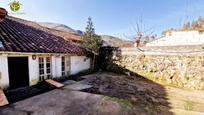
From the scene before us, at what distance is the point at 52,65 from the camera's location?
36.8 feet

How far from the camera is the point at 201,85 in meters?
11.8

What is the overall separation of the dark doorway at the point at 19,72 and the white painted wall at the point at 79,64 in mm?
4562

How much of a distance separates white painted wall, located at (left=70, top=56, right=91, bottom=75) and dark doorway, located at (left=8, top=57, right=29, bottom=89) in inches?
180

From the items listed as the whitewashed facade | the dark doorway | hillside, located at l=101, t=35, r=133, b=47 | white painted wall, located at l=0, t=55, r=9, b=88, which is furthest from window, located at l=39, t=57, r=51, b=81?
hillside, located at l=101, t=35, r=133, b=47

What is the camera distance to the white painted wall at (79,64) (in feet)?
45.5

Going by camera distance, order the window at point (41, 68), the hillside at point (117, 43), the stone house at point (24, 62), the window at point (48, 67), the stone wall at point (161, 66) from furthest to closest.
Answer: the hillside at point (117, 43), the stone wall at point (161, 66), the window at point (48, 67), the window at point (41, 68), the stone house at point (24, 62)

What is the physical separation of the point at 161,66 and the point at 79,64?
7.44 m

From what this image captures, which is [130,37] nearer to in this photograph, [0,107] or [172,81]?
[172,81]

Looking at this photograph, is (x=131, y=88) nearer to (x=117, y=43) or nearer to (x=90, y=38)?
(x=90, y=38)

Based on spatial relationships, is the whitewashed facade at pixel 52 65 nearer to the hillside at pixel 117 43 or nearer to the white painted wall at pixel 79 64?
the white painted wall at pixel 79 64

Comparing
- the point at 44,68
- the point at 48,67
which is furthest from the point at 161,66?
the point at 44,68

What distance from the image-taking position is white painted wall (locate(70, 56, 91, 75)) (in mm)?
13866

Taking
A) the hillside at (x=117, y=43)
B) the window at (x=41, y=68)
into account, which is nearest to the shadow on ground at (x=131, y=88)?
the window at (x=41, y=68)

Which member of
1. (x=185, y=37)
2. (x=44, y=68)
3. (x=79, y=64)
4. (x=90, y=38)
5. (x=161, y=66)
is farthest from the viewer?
(x=185, y=37)
